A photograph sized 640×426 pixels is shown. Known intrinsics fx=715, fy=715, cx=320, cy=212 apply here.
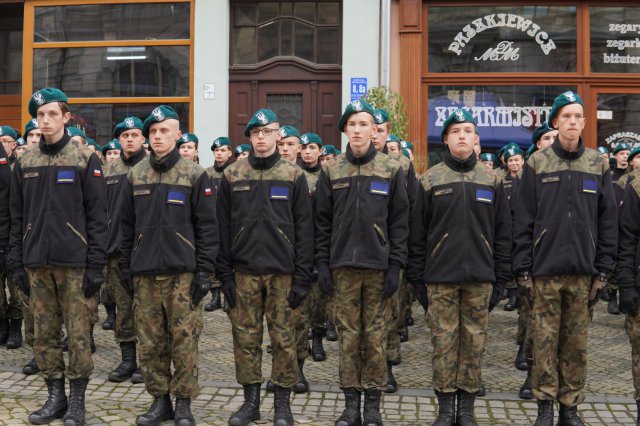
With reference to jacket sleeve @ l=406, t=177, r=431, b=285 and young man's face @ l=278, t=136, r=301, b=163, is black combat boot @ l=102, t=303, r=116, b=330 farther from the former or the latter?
jacket sleeve @ l=406, t=177, r=431, b=285

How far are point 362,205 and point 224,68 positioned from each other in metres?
8.41

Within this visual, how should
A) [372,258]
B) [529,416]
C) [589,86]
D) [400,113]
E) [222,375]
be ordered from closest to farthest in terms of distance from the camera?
[372,258] → [529,416] → [222,375] → [400,113] → [589,86]

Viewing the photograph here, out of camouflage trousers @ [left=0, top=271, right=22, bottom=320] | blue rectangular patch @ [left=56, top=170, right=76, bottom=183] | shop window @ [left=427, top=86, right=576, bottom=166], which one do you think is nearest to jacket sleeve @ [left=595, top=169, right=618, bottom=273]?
blue rectangular patch @ [left=56, top=170, right=76, bottom=183]

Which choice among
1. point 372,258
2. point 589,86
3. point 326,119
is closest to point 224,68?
point 326,119

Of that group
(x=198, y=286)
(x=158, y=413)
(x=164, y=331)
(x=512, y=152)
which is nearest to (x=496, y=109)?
(x=512, y=152)

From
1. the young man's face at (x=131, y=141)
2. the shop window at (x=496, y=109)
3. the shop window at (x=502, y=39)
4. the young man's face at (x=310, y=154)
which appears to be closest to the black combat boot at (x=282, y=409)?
the young man's face at (x=131, y=141)

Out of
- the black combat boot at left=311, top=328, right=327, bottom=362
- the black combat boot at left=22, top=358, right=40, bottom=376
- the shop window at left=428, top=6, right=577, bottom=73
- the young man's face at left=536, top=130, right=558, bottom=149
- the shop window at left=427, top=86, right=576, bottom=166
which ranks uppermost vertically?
the shop window at left=428, top=6, right=577, bottom=73

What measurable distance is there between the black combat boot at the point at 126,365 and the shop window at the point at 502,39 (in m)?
8.48

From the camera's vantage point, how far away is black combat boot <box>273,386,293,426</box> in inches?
203

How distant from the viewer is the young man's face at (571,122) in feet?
16.9

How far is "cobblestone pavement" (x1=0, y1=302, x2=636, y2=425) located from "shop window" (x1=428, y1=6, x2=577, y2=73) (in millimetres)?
6496

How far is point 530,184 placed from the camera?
5309 millimetres

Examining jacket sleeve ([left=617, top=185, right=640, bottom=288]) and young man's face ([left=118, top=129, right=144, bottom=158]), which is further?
young man's face ([left=118, top=129, right=144, bottom=158])

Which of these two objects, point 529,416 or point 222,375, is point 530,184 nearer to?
point 529,416
